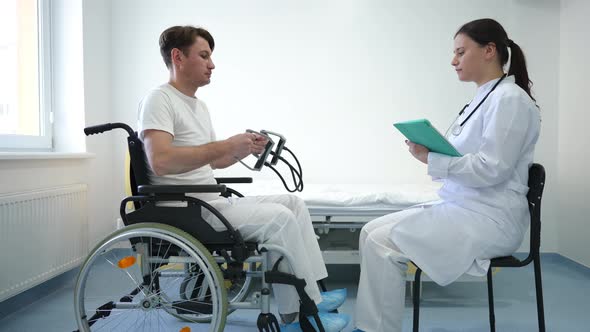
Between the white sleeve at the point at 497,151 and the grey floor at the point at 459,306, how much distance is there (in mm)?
890

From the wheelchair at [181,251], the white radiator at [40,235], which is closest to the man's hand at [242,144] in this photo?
the wheelchair at [181,251]

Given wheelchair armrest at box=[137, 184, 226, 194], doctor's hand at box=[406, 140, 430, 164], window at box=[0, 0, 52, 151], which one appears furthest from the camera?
window at box=[0, 0, 52, 151]

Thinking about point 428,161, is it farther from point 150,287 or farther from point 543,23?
point 543,23

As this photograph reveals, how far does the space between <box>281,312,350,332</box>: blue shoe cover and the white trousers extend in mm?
66

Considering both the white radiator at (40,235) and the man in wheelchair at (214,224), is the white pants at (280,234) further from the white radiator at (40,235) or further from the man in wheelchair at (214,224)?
the white radiator at (40,235)

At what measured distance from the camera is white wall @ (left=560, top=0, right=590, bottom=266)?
3094 millimetres

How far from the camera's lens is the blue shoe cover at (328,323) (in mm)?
1599

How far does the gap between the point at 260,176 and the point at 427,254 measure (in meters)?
2.13

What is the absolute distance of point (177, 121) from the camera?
1697 millimetres

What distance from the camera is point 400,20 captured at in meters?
3.53

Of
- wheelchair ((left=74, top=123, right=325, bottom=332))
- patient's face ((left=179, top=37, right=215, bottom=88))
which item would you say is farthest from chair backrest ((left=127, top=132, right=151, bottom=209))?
patient's face ((left=179, top=37, right=215, bottom=88))

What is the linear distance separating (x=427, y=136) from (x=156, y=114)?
94 centimetres

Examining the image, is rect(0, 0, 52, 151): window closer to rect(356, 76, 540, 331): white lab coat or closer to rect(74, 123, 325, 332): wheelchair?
rect(74, 123, 325, 332): wheelchair

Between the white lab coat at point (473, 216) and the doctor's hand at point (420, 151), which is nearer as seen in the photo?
the white lab coat at point (473, 216)
